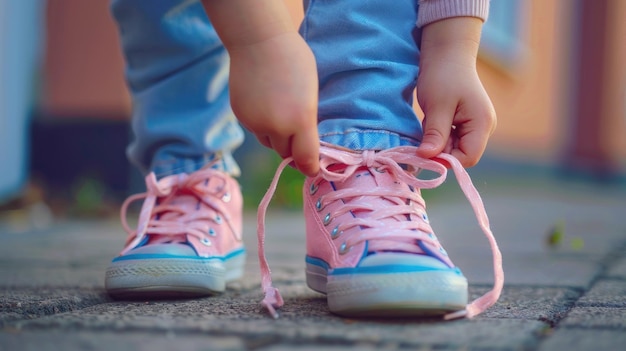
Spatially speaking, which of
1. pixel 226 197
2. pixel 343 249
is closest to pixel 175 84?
pixel 226 197

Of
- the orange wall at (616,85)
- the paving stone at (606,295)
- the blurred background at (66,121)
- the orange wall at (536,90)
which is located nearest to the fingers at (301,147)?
the paving stone at (606,295)

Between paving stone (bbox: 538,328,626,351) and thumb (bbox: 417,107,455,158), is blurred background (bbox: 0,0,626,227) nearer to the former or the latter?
thumb (bbox: 417,107,455,158)

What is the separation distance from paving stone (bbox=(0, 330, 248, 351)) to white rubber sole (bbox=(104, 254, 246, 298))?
10.7 inches

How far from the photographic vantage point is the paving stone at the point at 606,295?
1.14 m

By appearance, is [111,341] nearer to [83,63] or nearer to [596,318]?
[596,318]

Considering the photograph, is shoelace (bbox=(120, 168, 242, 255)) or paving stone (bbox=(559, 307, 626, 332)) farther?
shoelace (bbox=(120, 168, 242, 255))

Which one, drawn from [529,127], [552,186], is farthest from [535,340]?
[529,127]

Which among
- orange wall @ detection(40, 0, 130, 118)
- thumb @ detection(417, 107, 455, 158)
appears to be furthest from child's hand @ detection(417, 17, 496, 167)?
orange wall @ detection(40, 0, 130, 118)

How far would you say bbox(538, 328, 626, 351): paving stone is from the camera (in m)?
0.81

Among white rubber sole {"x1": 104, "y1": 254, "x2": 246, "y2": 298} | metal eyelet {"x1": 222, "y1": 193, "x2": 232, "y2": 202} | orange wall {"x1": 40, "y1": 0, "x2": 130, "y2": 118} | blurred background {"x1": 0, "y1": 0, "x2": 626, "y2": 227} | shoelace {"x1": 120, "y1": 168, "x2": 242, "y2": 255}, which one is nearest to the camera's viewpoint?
white rubber sole {"x1": 104, "y1": 254, "x2": 246, "y2": 298}

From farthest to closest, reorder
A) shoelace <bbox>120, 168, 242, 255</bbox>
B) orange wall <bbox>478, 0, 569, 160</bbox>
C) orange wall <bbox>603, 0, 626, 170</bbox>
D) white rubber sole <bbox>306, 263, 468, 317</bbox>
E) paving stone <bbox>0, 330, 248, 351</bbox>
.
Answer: orange wall <bbox>603, 0, 626, 170</bbox>
orange wall <bbox>478, 0, 569, 160</bbox>
shoelace <bbox>120, 168, 242, 255</bbox>
white rubber sole <bbox>306, 263, 468, 317</bbox>
paving stone <bbox>0, 330, 248, 351</bbox>

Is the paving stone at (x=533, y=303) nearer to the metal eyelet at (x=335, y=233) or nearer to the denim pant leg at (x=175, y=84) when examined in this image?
the metal eyelet at (x=335, y=233)

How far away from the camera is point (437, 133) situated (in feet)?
3.55

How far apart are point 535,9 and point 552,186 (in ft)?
6.40
